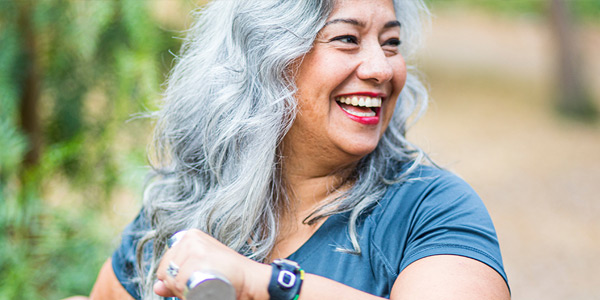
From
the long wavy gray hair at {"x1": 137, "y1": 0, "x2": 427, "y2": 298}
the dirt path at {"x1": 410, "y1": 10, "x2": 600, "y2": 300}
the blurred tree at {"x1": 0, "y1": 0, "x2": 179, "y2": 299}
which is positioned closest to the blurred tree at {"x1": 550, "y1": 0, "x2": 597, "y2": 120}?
the dirt path at {"x1": 410, "y1": 10, "x2": 600, "y2": 300}

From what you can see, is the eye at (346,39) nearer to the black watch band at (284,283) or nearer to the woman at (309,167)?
the woman at (309,167)

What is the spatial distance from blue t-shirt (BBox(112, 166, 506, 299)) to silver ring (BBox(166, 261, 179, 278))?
0.39 metres

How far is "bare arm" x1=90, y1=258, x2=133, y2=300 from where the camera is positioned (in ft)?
5.23

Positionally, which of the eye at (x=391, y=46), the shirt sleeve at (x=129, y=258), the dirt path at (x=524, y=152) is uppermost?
the eye at (x=391, y=46)

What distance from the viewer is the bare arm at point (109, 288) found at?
1.59 meters

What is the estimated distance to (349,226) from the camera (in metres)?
1.34

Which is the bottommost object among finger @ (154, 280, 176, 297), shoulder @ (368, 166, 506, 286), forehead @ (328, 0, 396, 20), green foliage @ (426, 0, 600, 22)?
finger @ (154, 280, 176, 297)

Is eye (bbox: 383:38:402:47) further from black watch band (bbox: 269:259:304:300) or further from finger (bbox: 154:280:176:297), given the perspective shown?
finger (bbox: 154:280:176:297)

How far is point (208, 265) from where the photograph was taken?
0.99 m

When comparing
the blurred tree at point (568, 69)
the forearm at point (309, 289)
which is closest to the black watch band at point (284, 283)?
the forearm at point (309, 289)

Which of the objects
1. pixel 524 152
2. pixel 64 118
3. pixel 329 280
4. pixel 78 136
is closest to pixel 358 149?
pixel 329 280

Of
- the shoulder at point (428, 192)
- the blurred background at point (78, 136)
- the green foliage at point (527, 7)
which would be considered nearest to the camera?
the shoulder at point (428, 192)

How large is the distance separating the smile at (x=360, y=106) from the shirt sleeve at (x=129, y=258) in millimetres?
645

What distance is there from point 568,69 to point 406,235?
765cm
